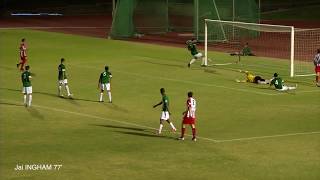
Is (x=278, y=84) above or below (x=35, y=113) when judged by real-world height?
above

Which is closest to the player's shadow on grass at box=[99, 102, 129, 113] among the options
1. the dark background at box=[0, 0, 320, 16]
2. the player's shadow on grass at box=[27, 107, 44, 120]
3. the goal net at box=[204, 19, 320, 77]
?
the player's shadow on grass at box=[27, 107, 44, 120]

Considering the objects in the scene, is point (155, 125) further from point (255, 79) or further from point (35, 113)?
point (255, 79)

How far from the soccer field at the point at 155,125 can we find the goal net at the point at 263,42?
2.59m

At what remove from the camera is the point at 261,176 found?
23469 millimetres

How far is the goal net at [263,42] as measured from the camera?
56.0 m

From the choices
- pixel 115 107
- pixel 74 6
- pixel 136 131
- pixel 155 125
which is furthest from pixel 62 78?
pixel 74 6

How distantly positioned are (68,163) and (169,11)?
49011 millimetres

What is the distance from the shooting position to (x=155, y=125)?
32031 millimetres

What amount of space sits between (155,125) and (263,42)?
35.8m

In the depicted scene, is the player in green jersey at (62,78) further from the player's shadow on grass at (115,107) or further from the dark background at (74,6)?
the dark background at (74,6)

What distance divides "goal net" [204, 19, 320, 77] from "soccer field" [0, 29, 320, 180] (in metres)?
2.59

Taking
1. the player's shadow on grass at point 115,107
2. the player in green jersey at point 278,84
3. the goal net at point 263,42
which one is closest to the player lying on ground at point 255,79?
the player in green jersey at point 278,84

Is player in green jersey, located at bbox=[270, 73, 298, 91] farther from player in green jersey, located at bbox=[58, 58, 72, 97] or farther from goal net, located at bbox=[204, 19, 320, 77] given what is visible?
Result: goal net, located at bbox=[204, 19, 320, 77]

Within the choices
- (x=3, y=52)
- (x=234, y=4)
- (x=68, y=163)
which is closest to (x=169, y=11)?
(x=234, y=4)
